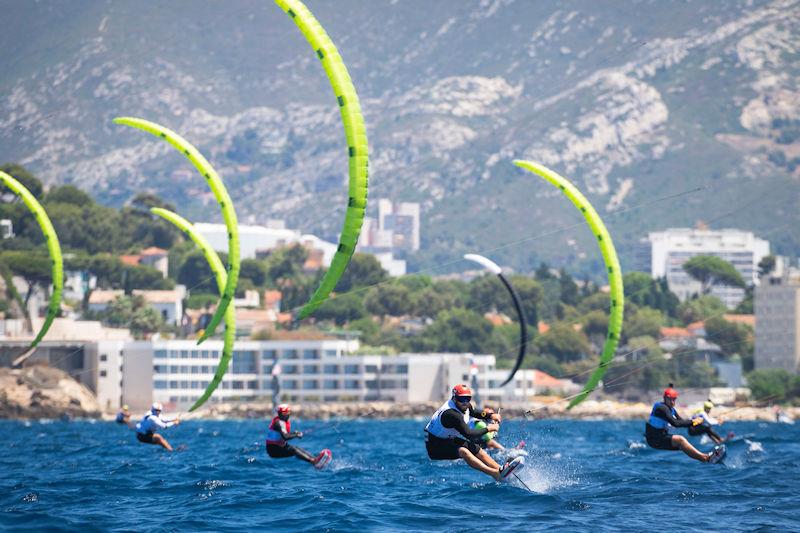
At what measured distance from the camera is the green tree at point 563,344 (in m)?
183

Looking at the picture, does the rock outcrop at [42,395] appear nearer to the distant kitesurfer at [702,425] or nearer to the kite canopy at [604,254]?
the kite canopy at [604,254]

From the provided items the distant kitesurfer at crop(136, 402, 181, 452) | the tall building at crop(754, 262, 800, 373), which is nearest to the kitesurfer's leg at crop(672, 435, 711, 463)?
the distant kitesurfer at crop(136, 402, 181, 452)

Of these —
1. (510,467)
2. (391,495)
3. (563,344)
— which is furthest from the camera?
(563,344)

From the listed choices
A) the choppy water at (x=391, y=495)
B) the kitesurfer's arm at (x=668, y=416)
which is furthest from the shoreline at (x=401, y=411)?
the kitesurfer's arm at (x=668, y=416)

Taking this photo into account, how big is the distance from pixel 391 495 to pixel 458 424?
4553 mm

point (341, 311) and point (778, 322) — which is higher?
point (341, 311)

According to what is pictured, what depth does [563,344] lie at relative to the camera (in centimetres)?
18300

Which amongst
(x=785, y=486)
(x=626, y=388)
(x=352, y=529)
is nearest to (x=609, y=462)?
(x=785, y=486)

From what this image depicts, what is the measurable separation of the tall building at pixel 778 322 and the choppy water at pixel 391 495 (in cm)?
12697

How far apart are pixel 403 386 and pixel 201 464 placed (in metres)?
107

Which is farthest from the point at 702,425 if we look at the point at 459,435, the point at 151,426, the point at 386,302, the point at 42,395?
the point at 386,302

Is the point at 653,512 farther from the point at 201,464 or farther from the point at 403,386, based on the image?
the point at 403,386

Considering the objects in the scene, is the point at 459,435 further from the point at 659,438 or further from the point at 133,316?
the point at 133,316

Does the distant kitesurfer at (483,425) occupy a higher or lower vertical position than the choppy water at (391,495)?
higher
